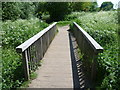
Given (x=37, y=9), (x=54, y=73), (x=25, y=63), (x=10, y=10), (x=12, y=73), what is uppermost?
(x=37, y=9)

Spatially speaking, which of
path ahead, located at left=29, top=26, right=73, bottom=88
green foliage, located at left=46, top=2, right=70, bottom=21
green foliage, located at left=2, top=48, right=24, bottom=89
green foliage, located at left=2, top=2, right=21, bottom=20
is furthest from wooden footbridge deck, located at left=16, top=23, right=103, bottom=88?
green foliage, located at left=46, top=2, right=70, bottom=21

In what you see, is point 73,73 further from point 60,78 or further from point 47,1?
point 47,1

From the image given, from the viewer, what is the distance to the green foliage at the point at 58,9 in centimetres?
2353

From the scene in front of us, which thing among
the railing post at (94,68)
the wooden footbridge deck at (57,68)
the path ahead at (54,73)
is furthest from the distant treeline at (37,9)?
the railing post at (94,68)

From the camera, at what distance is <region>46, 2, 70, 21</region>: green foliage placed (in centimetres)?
2353

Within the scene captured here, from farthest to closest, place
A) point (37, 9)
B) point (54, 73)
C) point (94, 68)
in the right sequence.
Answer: point (37, 9)
point (54, 73)
point (94, 68)

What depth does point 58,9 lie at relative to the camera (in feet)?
78.0

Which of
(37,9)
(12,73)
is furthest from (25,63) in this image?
(37,9)

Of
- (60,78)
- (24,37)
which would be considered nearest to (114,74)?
(60,78)

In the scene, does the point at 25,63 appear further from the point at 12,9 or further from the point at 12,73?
the point at 12,9

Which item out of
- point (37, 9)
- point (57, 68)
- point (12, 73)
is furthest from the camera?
point (37, 9)

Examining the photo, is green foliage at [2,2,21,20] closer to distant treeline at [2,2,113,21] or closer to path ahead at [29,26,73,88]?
distant treeline at [2,2,113,21]

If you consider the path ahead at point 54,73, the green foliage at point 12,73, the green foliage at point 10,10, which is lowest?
the path ahead at point 54,73

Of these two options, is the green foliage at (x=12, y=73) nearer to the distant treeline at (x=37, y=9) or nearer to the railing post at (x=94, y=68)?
the railing post at (x=94, y=68)
